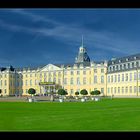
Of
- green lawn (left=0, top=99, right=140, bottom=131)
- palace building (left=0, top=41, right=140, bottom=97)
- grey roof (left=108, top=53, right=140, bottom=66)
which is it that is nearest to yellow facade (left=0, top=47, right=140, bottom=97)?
palace building (left=0, top=41, right=140, bottom=97)

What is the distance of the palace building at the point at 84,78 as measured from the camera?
52.8 meters

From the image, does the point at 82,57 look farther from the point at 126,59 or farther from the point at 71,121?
the point at 71,121

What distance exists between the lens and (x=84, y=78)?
60.3 metres

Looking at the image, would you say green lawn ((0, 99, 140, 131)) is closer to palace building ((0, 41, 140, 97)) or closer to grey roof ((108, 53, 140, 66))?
palace building ((0, 41, 140, 97))

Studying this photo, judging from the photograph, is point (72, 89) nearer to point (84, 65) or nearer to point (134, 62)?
point (84, 65)

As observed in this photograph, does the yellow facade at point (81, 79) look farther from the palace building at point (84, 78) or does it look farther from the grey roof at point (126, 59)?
the grey roof at point (126, 59)

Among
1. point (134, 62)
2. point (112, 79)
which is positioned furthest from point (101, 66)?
point (134, 62)

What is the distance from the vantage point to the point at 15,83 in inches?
2036

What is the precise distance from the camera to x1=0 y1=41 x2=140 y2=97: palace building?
52750 mm

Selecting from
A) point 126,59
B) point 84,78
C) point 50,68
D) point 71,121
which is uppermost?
point 126,59

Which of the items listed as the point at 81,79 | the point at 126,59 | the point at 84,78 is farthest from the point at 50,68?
the point at 126,59

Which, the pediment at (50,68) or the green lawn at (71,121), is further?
the pediment at (50,68)

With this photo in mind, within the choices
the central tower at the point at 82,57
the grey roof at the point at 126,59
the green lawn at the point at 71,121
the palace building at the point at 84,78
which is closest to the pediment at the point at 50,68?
the palace building at the point at 84,78
